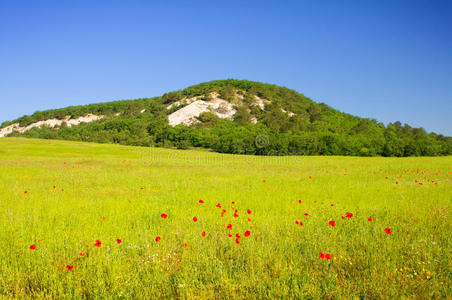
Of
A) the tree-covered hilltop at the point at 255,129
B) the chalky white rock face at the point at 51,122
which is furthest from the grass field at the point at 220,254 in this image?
the chalky white rock face at the point at 51,122

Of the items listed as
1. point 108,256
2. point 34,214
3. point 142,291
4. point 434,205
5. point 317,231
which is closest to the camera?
point 142,291

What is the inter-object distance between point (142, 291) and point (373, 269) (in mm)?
3107

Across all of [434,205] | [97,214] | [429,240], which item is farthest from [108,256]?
[434,205]

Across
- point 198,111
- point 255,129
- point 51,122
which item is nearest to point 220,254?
point 255,129

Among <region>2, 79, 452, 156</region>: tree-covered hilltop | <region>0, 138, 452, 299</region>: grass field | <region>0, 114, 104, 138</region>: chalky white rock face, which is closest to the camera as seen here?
<region>0, 138, 452, 299</region>: grass field

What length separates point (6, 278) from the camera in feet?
11.6

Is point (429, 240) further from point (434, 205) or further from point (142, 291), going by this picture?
point (142, 291)

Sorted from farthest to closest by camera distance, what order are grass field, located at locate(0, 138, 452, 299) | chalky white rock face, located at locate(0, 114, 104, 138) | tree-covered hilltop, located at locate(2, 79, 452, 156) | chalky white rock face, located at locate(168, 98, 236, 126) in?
chalky white rock face, located at locate(0, 114, 104, 138), chalky white rock face, located at locate(168, 98, 236, 126), tree-covered hilltop, located at locate(2, 79, 452, 156), grass field, located at locate(0, 138, 452, 299)

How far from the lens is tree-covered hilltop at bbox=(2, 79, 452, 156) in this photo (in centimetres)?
7944

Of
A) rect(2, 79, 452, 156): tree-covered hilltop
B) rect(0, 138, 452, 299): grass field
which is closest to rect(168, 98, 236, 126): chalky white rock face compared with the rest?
rect(2, 79, 452, 156): tree-covered hilltop

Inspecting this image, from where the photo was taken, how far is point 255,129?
115 meters

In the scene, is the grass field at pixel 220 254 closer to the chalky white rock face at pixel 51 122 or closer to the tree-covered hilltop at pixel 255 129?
the tree-covered hilltop at pixel 255 129

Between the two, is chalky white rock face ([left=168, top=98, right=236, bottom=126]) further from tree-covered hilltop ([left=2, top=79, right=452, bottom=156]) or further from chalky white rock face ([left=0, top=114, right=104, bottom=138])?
chalky white rock face ([left=0, top=114, right=104, bottom=138])

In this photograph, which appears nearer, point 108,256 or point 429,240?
point 108,256
